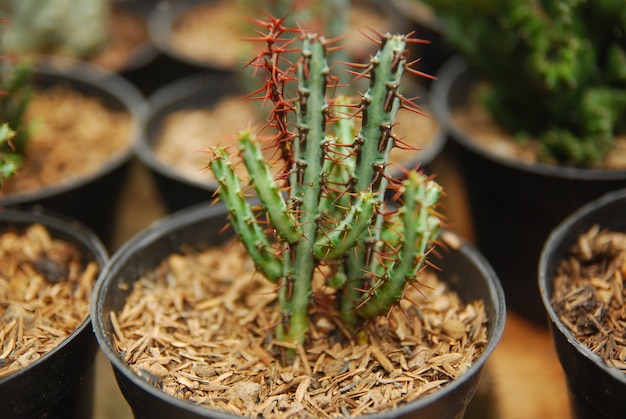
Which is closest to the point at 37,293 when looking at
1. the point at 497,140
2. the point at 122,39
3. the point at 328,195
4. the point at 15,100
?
the point at 328,195

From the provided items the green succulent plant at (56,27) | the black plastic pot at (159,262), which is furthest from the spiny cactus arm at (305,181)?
the green succulent plant at (56,27)

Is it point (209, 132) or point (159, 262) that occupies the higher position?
point (159, 262)

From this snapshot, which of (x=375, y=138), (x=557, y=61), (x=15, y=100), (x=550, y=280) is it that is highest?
(x=375, y=138)

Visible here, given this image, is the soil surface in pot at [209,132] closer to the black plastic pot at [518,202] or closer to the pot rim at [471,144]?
the pot rim at [471,144]

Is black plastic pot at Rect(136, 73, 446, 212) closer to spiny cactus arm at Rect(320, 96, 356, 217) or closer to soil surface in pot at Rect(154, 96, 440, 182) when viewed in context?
soil surface in pot at Rect(154, 96, 440, 182)

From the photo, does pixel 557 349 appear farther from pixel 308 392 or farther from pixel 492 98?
pixel 492 98

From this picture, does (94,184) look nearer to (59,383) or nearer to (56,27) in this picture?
(59,383)
